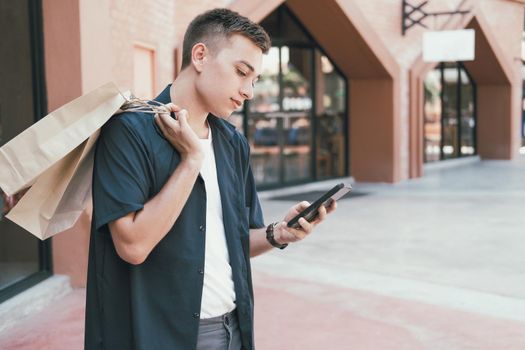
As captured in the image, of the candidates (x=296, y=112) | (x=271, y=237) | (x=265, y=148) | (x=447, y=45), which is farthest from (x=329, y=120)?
(x=271, y=237)

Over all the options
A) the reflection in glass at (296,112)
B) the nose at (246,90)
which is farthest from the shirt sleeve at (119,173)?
the reflection in glass at (296,112)

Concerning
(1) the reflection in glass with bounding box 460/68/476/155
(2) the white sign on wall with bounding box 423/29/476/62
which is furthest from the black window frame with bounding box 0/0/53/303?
(1) the reflection in glass with bounding box 460/68/476/155

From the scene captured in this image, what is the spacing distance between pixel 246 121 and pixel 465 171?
7.03 metres

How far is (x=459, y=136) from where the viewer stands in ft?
68.1

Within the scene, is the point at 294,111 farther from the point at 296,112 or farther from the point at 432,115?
the point at 432,115

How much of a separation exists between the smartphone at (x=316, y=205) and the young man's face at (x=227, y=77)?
0.39 metres

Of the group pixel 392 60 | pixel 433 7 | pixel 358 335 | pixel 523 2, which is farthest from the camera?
pixel 523 2

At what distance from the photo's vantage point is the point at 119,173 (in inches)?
77.2

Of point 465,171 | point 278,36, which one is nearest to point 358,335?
point 278,36

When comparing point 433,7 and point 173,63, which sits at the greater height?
point 433,7

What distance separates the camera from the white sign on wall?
49.6 ft

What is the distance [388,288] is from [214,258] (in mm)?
4705

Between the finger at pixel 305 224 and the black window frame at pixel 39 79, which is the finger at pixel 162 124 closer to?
the finger at pixel 305 224

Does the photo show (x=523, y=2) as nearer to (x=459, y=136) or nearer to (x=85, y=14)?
(x=459, y=136)
